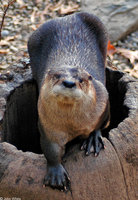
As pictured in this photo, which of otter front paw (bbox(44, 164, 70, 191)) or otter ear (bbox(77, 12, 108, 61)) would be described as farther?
otter ear (bbox(77, 12, 108, 61))

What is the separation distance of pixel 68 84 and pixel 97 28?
1.51 meters

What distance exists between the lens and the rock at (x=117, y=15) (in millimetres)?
4934

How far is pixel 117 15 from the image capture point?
5.06 meters

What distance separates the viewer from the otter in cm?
198

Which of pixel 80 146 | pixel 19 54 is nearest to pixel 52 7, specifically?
pixel 19 54

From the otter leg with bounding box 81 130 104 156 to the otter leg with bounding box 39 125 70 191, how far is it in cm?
17

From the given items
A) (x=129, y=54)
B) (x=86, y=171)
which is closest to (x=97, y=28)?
(x=86, y=171)

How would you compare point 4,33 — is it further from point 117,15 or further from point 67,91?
point 67,91

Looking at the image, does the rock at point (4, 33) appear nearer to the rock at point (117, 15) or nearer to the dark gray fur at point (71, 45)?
the rock at point (117, 15)

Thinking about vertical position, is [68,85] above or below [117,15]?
above

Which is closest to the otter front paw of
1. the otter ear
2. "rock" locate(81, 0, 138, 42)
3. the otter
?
the otter

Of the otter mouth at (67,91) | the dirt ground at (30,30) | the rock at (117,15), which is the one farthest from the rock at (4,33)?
the otter mouth at (67,91)

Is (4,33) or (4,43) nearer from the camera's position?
(4,43)

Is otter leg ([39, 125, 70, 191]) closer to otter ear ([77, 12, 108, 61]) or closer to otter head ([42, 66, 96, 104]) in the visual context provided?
otter head ([42, 66, 96, 104])
